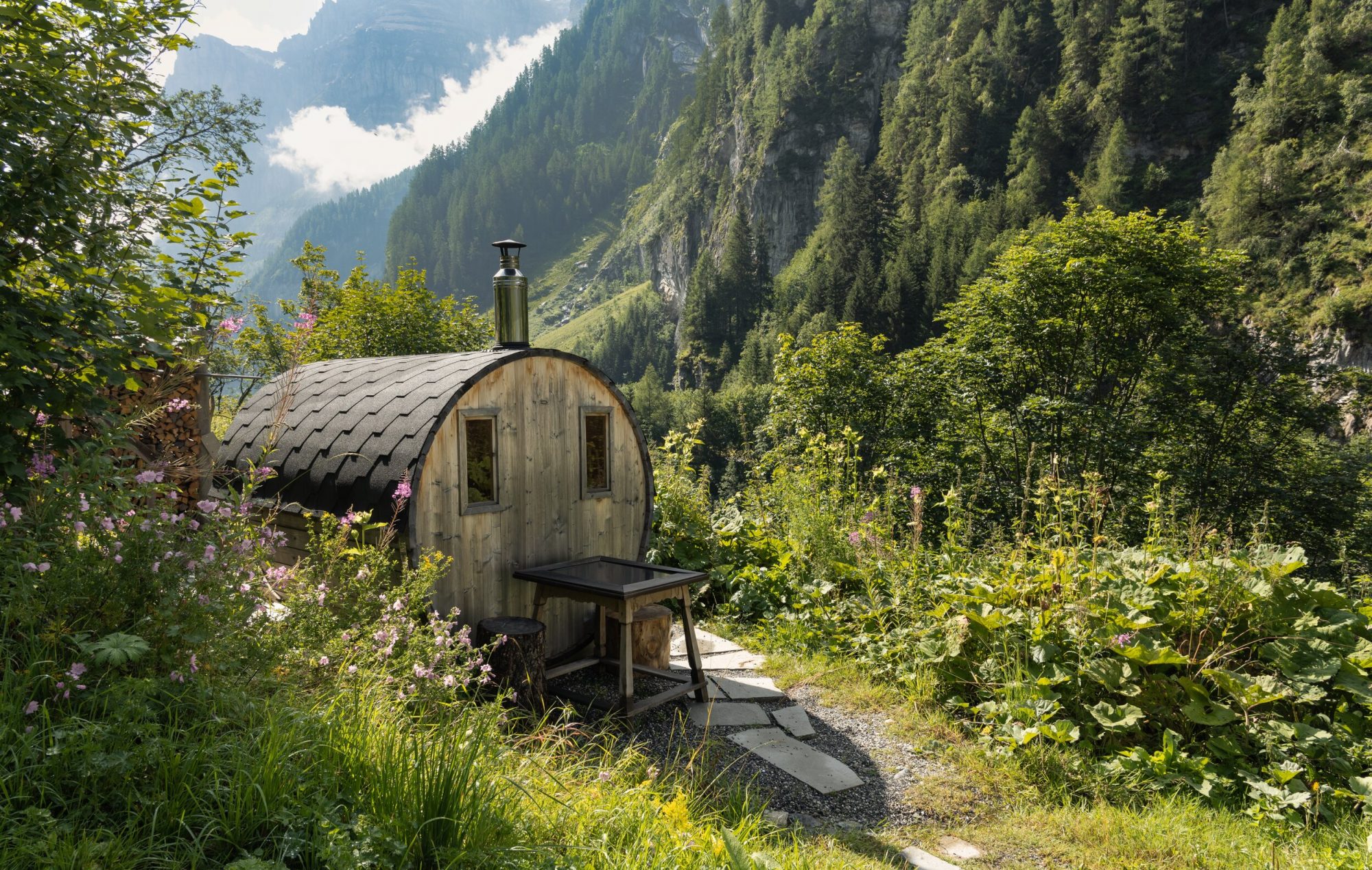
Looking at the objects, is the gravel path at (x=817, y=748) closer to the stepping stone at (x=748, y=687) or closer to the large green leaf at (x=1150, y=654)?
the stepping stone at (x=748, y=687)

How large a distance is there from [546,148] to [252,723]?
17572cm

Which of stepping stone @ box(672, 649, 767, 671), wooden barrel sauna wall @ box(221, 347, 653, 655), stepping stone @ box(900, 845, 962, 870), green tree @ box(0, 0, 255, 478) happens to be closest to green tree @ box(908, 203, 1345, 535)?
stepping stone @ box(672, 649, 767, 671)

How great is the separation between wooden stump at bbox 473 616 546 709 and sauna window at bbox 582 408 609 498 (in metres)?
1.39

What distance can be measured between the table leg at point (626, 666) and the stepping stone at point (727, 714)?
1.56ft

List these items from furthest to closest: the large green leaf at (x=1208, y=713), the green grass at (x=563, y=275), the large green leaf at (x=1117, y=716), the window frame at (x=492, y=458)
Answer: the green grass at (x=563, y=275) → the window frame at (x=492, y=458) → the large green leaf at (x=1117, y=716) → the large green leaf at (x=1208, y=713)

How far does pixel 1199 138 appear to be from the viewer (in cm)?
5228

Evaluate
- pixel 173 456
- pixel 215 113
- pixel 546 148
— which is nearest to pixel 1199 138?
pixel 215 113

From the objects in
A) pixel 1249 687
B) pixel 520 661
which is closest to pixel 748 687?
pixel 520 661

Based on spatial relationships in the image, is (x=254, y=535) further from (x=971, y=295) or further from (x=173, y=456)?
(x=971, y=295)

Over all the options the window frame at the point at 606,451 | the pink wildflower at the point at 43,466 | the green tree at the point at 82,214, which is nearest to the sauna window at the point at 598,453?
the window frame at the point at 606,451

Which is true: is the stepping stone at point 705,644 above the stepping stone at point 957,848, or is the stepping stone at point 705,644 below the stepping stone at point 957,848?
above

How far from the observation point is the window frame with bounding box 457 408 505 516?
15.5ft

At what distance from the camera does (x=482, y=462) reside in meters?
4.96

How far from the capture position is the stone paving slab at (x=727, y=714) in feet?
15.1
